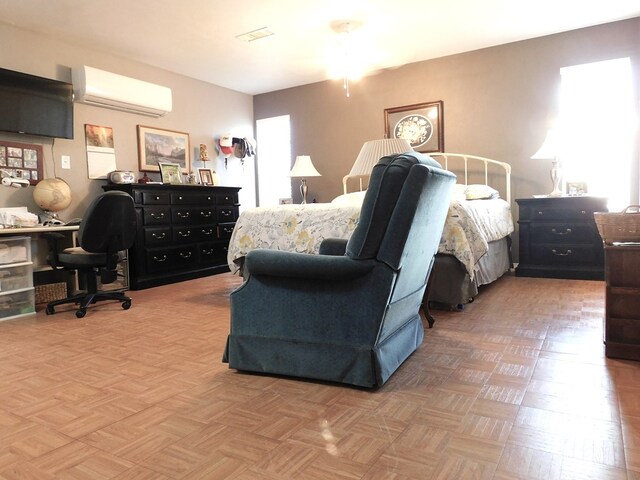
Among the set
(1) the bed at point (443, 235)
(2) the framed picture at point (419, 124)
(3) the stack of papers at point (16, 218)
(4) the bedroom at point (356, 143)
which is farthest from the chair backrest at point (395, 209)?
(2) the framed picture at point (419, 124)

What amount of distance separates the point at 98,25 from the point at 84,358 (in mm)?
3125

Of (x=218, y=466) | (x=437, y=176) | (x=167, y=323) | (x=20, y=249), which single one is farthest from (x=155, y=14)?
(x=218, y=466)

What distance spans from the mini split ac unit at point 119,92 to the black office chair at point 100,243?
1.56m

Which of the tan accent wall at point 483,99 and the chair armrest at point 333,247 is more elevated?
the tan accent wall at point 483,99

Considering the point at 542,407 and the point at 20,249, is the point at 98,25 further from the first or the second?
the point at 542,407

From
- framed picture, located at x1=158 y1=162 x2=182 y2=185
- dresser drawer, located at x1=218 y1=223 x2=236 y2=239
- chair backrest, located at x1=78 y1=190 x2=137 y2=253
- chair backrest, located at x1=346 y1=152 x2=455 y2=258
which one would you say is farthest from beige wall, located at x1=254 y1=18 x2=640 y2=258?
chair backrest, located at x1=346 y1=152 x2=455 y2=258

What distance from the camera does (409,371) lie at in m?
2.09

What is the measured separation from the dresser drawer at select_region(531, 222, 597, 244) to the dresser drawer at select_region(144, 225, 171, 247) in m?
3.79

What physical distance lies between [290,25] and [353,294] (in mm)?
3283

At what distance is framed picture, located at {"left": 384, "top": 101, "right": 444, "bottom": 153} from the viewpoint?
533 cm

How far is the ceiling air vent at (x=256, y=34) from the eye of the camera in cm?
435

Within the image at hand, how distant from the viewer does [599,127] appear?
4.57 metres

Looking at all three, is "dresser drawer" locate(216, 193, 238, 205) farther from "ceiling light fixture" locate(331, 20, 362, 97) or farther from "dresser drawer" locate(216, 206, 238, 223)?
"ceiling light fixture" locate(331, 20, 362, 97)

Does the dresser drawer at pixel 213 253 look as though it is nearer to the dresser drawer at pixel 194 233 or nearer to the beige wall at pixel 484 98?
the dresser drawer at pixel 194 233
